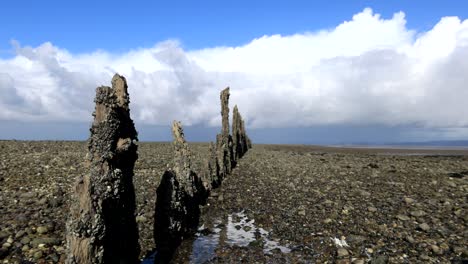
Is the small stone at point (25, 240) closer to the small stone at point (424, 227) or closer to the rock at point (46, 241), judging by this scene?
the rock at point (46, 241)

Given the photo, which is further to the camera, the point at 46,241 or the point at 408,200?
the point at 408,200

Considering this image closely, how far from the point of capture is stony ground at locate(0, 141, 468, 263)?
13883 mm

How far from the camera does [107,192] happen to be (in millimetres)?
9828

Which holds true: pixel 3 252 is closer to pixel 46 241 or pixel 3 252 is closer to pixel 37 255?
pixel 37 255

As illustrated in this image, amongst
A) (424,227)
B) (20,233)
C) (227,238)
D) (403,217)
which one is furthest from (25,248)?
(403,217)

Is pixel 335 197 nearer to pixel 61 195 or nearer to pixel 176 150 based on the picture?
pixel 176 150

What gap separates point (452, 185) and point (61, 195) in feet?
82.8

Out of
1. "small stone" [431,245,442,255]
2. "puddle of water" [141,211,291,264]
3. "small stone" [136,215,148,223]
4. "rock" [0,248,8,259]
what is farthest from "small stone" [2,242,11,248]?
"small stone" [431,245,442,255]

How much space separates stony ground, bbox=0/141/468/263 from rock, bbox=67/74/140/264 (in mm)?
3032

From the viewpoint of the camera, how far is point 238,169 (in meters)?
35.9

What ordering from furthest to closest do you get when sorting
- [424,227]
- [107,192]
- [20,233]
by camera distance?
[424,227], [20,233], [107,192]

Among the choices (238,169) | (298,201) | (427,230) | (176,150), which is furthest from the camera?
(238,169)

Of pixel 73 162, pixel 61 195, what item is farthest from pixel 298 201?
pixel 73 162

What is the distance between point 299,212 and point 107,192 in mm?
12298
